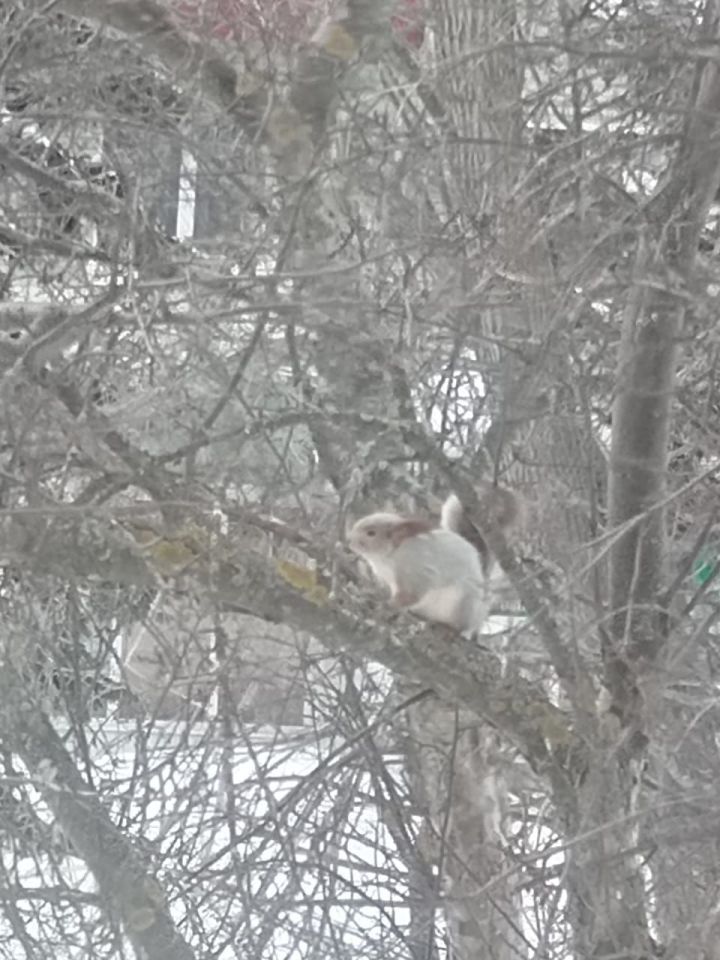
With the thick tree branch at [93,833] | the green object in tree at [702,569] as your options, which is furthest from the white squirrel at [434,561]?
the thick tree branch at [93,833]

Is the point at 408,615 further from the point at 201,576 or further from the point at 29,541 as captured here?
the point at 29,541

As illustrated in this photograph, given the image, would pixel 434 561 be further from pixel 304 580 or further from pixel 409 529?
pixel 304 580

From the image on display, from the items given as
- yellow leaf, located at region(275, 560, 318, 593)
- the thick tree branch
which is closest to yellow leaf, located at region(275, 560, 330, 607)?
yellow leaf, located at region(275, 560, 318, 593)

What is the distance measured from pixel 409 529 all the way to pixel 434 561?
0.03 metres

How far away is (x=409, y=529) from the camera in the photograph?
1.12m

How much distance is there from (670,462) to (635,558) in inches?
4.6

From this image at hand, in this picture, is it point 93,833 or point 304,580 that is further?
point 93,833

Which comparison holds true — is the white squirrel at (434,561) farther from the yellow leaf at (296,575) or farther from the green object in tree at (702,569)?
the green object in tree at (702,569)

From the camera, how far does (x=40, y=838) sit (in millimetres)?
1228

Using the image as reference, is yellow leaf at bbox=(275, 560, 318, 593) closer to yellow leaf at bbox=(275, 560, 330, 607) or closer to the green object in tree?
yellow leaf at bbox=(275, 560, 330, 607)

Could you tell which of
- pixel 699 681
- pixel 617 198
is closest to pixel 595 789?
pixel 699 681

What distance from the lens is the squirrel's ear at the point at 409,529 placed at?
1111 millimetres

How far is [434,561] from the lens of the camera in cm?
114

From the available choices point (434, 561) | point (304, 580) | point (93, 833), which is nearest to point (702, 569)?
point (434, 561)
